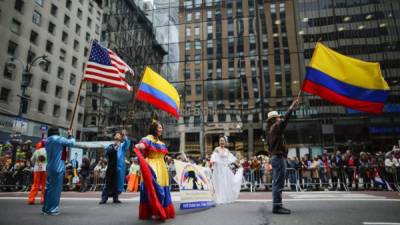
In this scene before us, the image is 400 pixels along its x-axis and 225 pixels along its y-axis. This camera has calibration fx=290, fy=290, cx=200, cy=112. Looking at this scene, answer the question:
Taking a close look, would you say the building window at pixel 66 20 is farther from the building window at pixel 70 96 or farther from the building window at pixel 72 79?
the building window at pixel 70 96

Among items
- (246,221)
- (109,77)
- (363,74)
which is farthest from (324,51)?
(109,77)

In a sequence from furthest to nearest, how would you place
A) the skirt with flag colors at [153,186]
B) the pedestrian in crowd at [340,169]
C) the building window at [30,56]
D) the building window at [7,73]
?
1. the building window at [30,56]
2. the building window at [7,73]
3. the pedestrian in crowd at [340,169]
4. the skirt with flag colors at [153,186]

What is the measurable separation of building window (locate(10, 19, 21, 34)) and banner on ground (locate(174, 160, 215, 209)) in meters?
31.7

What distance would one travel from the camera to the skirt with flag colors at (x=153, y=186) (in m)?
5.04

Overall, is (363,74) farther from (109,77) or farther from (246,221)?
(109,77)

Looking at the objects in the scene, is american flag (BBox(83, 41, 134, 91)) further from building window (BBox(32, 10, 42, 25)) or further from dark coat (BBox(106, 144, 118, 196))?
building window (BBox(32, 10, 42, 25))

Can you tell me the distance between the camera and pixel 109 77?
26.7 ft

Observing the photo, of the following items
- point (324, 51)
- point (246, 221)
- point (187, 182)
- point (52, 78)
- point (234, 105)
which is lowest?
point (246, 221)

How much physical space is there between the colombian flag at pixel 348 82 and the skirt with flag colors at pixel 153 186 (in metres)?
3.82

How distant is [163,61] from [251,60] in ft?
32.8

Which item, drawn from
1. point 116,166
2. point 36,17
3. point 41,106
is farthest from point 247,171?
point 36,17

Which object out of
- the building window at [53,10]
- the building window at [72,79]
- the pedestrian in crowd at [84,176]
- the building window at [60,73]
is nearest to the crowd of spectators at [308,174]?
the pedestrian in crowd at [84,176]

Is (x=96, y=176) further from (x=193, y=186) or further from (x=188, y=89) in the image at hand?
(x=188, y=89)

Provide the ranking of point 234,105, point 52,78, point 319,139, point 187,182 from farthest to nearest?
point 52,78, point 234,105, point 319,139, point 187,182
